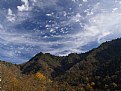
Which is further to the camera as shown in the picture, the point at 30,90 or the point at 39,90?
the point at 39,90

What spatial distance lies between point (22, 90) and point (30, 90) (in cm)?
876

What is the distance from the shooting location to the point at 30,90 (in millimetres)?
131375

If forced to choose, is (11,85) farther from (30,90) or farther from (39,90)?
(39,90)

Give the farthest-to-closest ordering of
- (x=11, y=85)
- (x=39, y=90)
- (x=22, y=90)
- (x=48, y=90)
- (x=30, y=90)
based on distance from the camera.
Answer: (x=48, y=90)
(x=39, y=90)
(x=30, y=90)
(x=22, y=90)
(x=11, y=85)

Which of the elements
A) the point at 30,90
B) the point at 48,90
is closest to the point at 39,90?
the point at 30,90

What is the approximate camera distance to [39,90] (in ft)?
478

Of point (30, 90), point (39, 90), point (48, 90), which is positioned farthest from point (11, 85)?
point (48, 90)

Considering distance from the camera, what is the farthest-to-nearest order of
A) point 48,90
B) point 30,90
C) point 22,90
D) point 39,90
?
point 48,90
point 39,90
point 30,90
point 22,90

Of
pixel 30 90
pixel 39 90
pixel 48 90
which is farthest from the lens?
pixel 48 90

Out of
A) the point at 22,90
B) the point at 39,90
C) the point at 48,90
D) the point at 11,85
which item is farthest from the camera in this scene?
the point at 48,90

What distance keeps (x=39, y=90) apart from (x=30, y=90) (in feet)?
49.1

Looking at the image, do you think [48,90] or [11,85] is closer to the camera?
[11,85]

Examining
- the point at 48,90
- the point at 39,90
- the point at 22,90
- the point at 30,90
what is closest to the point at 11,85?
the point at 22,90

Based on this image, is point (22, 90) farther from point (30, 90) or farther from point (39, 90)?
point (39, 90)
